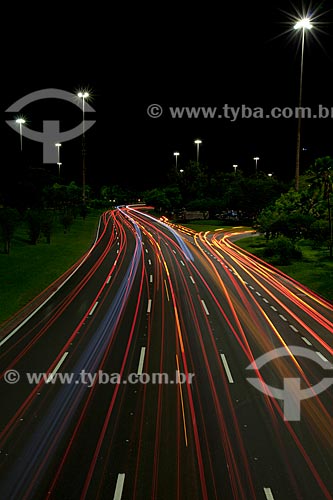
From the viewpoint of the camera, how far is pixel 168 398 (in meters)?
12.6

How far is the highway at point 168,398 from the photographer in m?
9.11

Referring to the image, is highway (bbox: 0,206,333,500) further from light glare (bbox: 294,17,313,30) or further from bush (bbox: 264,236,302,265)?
light glare (bbox: 294,17,313,30)

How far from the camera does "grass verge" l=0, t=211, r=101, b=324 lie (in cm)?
2339

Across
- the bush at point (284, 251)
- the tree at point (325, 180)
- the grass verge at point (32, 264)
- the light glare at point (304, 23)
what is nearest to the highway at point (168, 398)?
the grass verge at point (32, 264)

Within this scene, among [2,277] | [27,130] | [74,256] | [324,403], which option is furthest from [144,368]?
[27,130]

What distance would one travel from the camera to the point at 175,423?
11164 mm

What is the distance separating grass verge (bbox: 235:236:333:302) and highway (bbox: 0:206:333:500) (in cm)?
281

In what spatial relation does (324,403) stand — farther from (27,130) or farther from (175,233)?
(27,130)

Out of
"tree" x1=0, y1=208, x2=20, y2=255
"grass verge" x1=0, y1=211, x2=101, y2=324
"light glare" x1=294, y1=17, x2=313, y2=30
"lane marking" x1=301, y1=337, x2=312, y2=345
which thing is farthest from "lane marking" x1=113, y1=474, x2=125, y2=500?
"light glare" x1=294, y1=17, x2=313, y2=30

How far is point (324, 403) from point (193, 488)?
5260mm

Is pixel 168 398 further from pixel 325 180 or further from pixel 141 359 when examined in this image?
pixel 325 180

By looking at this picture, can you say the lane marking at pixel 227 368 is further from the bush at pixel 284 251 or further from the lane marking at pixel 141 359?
the bush at pixel 284 251

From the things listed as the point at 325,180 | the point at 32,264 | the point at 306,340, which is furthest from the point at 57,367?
the point at 325,180

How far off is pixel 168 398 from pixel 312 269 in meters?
22.8
